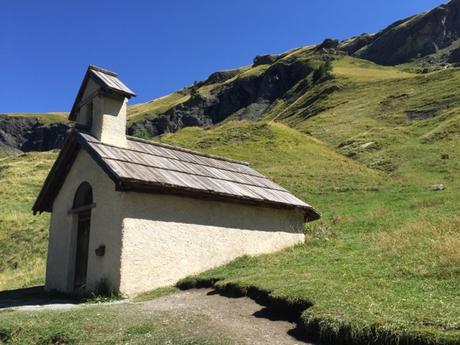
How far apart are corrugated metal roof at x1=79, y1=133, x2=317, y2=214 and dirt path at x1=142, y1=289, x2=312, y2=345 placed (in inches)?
147

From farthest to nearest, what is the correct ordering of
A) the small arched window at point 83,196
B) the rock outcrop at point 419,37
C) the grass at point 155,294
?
the rock outcrop at point 419,37 → the small arched window at point 83,196 → the grass at point 155,294

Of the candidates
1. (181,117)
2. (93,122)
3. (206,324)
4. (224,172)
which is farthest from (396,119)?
(181,117)

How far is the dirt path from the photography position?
345 inches

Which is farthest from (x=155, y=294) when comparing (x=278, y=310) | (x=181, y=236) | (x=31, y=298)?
(x=278, y=310)

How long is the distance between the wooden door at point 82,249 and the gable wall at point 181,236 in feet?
10.4

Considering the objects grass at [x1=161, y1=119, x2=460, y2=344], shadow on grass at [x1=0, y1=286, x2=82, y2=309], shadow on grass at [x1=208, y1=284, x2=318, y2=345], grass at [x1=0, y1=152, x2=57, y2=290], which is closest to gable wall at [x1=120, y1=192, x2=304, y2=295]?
Answer: grass at [x1=161, y1=119, x2=460, y2=344]

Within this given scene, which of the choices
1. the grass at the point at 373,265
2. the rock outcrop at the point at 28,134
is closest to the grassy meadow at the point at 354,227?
the grass at the point at 373,265

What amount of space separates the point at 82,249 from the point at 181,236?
393 centimetres

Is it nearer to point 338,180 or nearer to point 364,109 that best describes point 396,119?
point 364,109

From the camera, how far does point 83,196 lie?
1708cm

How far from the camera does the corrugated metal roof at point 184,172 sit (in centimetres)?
1516

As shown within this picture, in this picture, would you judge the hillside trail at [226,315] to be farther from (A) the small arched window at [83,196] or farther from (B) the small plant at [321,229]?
(B) the small plant at [321,229]

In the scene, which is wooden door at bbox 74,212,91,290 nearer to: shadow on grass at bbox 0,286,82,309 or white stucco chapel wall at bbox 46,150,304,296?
white stucco chapel wall at bbox 46,150,304,296

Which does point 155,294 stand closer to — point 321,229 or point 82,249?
point 82,249
